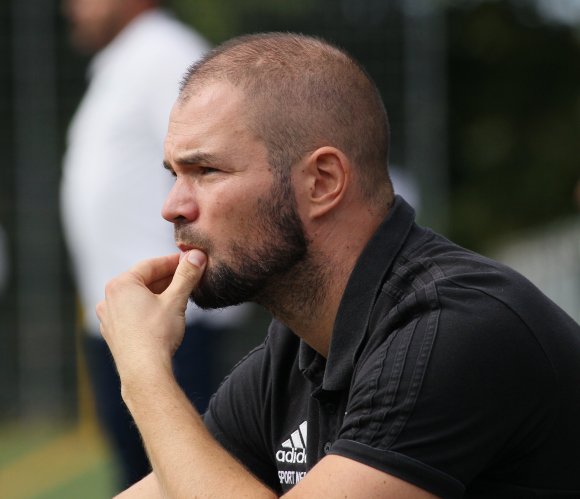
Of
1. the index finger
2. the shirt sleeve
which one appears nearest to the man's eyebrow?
the index finger

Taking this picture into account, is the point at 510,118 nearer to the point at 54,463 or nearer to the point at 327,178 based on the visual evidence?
the point at 54,463

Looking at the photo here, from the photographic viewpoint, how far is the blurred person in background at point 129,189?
5.48 m

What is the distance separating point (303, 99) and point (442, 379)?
0.74 meters

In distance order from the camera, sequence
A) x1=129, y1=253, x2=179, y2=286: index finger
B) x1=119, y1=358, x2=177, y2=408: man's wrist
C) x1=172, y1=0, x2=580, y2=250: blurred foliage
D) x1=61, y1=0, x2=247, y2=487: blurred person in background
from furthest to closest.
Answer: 1. x1=172, y1=0, x2=580, y2=250: blurred foliage
2. x1=61, y1=0, x2=247, y2=487: blurred person in background
3. x1=129, y1=253, x2=179, y2=286: index finger
4. x1=119, y1=358, x2=177, y2=408: man's wrist

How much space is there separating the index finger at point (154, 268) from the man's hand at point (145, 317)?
0.05 feet

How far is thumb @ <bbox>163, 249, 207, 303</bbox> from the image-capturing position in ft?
9.76

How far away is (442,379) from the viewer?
8.41ft

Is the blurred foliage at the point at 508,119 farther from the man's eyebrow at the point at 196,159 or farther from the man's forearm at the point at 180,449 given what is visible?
the man's forearm at the point at 180,449

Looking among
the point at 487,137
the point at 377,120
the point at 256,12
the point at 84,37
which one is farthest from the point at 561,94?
the point at 377,120

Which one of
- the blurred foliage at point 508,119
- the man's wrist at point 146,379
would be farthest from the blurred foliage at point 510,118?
the man's wrist at point 146,379

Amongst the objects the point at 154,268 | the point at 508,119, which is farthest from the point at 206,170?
the point at 508,119

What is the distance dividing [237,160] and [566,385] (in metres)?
0.84

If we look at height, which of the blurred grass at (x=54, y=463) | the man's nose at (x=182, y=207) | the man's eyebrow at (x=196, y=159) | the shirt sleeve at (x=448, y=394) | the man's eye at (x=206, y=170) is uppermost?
the man's eyebrow at (x=196, y=159)

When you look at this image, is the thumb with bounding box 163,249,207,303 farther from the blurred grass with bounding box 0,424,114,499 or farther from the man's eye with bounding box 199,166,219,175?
the blurred grass with bounding box 0,424,114,499
